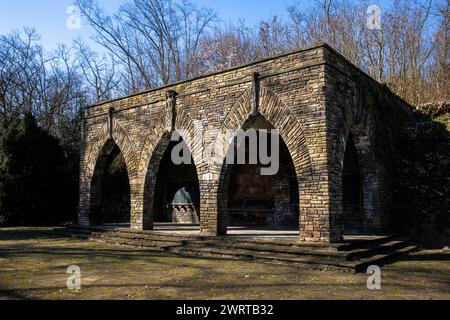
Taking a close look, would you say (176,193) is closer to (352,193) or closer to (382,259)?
(352,193)

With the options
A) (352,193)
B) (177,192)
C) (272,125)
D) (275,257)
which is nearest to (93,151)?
(177,192)

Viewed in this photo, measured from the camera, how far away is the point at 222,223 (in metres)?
9.97

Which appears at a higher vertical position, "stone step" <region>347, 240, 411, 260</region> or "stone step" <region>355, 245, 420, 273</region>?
"stone step" <region>347, 240, 411, 260</region>

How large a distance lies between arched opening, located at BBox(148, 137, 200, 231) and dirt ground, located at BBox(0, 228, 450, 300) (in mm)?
6558

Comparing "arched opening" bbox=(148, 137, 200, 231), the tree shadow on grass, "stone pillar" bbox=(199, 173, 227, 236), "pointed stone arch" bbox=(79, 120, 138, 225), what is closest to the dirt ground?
"stone pillar" bbox=(199, 173, 227, 236)

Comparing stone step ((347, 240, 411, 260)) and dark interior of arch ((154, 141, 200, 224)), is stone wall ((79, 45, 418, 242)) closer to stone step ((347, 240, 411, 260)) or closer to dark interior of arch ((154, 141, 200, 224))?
stone step ((347, 240, 411, 260))

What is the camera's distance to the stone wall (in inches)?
326

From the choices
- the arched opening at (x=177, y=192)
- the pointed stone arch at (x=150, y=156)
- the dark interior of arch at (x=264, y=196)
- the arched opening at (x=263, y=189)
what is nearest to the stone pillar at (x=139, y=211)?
the pointed stone arch at (x=150, y=156)

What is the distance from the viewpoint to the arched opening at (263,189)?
42.6ft

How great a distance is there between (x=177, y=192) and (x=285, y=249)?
901 cm

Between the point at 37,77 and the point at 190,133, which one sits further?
the point at 37,77
